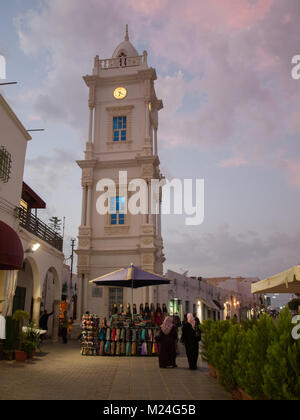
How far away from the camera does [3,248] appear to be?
1075 cm

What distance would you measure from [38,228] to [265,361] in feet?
43.2

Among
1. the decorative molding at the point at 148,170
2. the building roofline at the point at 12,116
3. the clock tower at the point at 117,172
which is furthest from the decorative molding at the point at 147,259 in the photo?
the building roofline at the point at 12,116

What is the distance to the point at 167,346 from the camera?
36.3ft

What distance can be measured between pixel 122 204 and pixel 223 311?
1123 inches

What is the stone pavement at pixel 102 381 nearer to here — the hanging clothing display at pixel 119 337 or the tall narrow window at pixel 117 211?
the hanging clothing display at pixel 119 337

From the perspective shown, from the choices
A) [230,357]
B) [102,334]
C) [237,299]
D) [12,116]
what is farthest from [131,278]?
[237,299]

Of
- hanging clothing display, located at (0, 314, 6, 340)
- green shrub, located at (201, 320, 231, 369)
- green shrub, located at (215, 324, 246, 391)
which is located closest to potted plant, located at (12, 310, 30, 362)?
hanging clothing display, located at (0, 314, 6, 340)

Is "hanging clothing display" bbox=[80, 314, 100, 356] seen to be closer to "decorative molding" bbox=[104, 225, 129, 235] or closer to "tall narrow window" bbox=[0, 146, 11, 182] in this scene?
"tall narrow window" bbox=[0, 146, 11, 182]

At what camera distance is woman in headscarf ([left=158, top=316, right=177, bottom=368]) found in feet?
35.9

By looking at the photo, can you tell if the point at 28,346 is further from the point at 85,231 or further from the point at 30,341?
the point at 85,231

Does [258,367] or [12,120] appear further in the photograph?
[12,120]

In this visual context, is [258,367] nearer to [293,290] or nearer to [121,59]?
[293,290]
